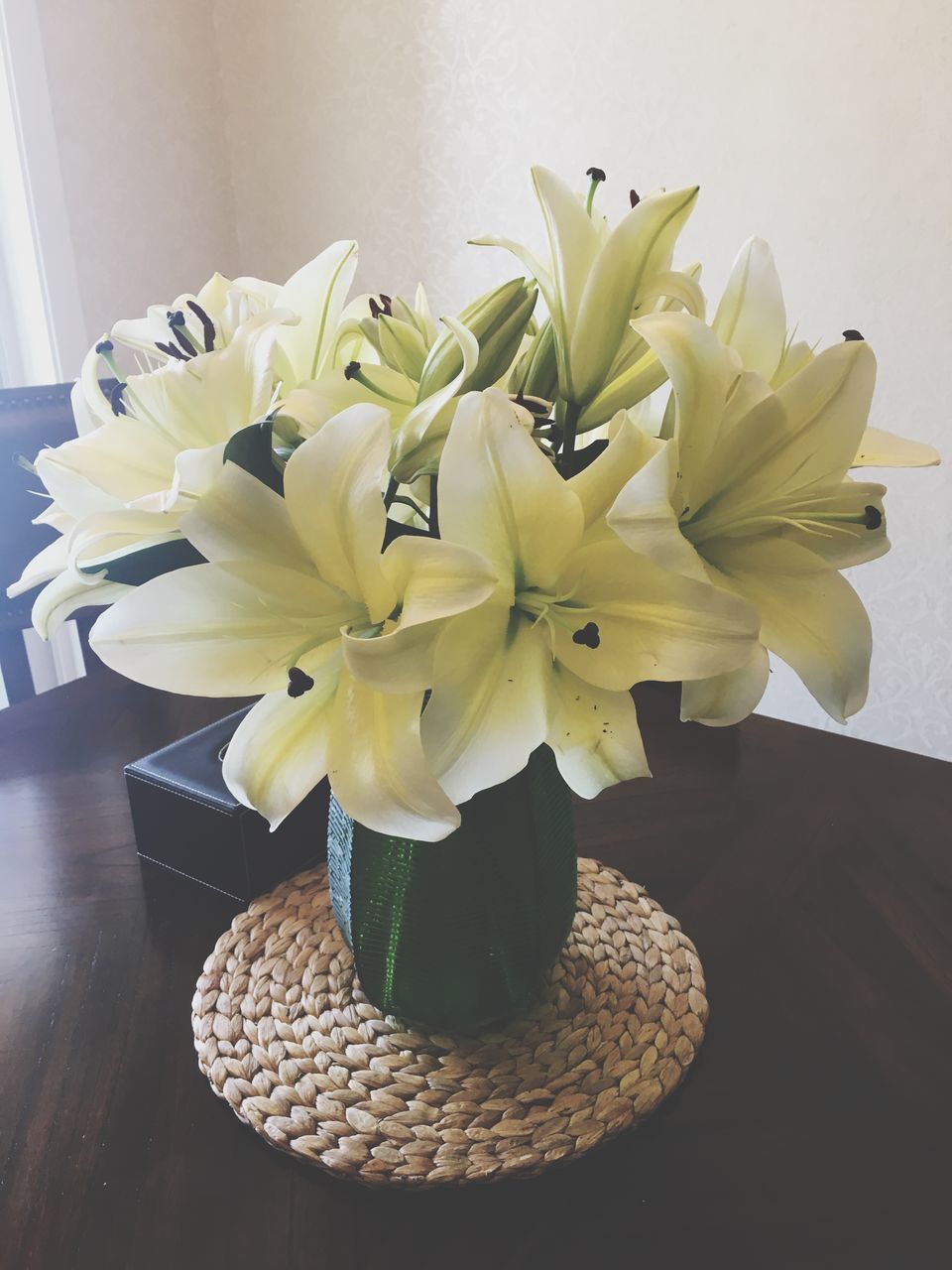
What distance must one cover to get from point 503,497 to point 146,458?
19 centimetres

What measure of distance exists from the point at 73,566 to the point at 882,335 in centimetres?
150

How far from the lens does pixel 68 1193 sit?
21.8 inches

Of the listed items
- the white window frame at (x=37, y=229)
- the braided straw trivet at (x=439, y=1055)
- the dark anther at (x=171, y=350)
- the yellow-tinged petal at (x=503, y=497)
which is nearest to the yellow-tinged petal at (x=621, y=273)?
the yellow-tinged petal at (x=503, y=497)

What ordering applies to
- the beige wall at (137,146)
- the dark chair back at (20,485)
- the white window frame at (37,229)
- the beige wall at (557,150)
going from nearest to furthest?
the dark chair back at (20,485) → the beige wall at (557,150) → the white window frame at (37,229) → the beige wall at (137,146)

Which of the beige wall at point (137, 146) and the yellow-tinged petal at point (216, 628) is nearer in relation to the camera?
the yellow-tinged petal at point (216, 628)

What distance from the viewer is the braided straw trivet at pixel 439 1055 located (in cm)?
57

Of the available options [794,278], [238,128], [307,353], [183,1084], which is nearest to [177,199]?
[238,128]

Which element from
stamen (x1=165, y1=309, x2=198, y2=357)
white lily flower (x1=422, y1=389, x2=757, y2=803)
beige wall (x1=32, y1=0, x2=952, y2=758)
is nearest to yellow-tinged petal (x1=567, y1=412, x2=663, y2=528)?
white lily flower (x1=422, y1=389, x2=757, y2=803)

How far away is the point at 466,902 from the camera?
585 mm

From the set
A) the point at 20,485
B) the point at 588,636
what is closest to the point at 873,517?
the point at 588,636

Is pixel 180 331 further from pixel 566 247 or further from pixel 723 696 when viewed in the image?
pixel 723 696

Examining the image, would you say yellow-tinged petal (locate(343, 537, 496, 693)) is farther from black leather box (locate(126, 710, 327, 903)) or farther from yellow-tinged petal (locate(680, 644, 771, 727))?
black leather box (locate(126, 710, 327, 903))

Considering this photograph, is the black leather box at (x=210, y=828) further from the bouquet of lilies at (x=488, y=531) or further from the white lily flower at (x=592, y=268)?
the white lily flower at (x=592, y=268)

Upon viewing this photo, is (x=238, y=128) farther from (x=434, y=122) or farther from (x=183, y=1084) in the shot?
(x=183, y=1084)
